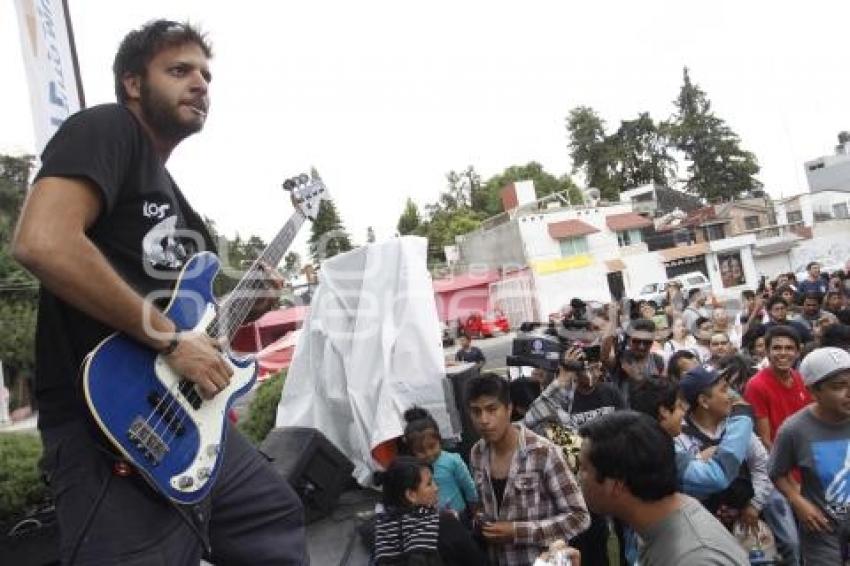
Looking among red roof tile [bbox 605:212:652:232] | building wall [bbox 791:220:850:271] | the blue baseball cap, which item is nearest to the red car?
red roof tile [bbox 605:212:652:232]

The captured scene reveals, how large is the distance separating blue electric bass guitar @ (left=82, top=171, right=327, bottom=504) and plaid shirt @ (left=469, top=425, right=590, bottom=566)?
6.34 feet

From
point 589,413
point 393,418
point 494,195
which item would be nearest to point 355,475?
point 393,418

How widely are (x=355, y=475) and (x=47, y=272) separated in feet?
14.6

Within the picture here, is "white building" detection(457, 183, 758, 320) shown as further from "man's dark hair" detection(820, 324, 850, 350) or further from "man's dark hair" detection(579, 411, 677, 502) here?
"man's dark hair" detection(579, 411, 677, 502)

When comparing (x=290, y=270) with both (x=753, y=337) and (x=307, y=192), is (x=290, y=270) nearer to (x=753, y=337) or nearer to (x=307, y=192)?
(x=307, y=192)

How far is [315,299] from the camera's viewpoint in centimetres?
587

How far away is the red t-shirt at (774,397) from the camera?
4648 millimetres

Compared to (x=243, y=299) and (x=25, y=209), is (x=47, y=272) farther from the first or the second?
(x=243, y=299)

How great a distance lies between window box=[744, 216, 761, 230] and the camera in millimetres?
49731

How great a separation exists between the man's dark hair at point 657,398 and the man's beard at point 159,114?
3045 millimetres

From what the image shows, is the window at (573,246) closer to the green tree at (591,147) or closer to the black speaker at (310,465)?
the green tree at (591,147)

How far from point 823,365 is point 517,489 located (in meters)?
1.73

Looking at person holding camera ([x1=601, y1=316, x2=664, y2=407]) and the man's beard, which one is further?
person holding camera ([x1=601, y1=316, x2=664, y2=407])

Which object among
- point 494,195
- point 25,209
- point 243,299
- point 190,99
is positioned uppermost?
point 494,195
